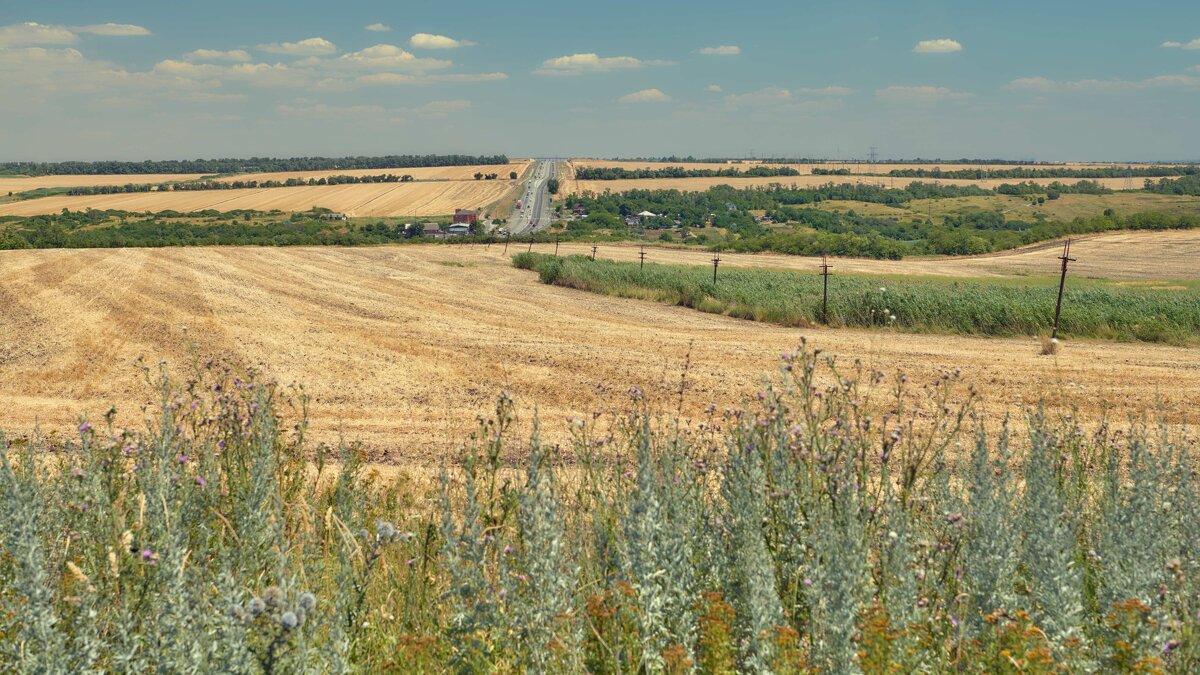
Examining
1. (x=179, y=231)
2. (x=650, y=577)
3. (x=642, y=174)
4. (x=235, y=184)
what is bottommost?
(x=179, y=231)

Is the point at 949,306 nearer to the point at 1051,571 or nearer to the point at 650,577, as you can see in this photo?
the point at 1051,571

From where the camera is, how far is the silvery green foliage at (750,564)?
11.3 ft

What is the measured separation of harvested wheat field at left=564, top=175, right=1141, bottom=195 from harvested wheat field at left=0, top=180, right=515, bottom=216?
22544mm

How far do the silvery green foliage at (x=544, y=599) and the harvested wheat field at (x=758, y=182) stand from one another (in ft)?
457

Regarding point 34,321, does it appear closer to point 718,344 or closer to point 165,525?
point 718,344

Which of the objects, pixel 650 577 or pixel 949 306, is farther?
pixel 949 306

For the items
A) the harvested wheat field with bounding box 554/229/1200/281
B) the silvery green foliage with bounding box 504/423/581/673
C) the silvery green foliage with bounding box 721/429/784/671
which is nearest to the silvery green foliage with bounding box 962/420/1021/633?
the silvery green foliage with bounding box 721/429/784/671

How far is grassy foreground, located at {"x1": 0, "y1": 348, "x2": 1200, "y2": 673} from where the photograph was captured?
134 inches

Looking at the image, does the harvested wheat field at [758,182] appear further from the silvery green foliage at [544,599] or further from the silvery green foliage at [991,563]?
the silvery green foliage at [544,599]

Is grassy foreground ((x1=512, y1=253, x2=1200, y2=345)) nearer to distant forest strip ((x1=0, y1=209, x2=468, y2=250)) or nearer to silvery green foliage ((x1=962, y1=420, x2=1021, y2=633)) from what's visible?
silvery green foliage ((x1=962, y1=420, x2=1021, y2=633))

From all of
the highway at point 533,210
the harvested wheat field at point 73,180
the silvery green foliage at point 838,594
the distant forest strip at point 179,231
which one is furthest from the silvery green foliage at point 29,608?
the harvested wheat field at point 73,180

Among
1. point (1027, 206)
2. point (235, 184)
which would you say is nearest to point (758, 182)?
point (1027, 206)

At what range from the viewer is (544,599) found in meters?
3.68

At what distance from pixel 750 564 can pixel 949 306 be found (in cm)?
2465
